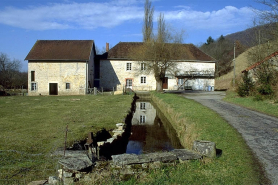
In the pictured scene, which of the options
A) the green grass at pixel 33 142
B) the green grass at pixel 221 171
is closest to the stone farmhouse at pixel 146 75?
the green grass at pixel 33 142

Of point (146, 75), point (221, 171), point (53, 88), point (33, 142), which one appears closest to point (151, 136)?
point (33, 142)

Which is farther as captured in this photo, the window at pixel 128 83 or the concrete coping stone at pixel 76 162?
the window at pixel 128 83

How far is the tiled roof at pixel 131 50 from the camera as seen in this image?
38719 mm

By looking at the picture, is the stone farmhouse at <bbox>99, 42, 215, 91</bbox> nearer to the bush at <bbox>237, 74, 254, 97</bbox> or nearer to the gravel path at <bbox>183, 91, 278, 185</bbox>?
the bush at <bbox>237, 74, 254, 97</bbox>

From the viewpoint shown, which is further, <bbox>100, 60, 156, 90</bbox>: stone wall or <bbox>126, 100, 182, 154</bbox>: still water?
<bbox>100, 60, 156, 90</bbox>: stone wall

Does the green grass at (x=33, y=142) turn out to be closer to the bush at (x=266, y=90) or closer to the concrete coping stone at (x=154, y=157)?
the concrete coping stone at (x=154, y=157)

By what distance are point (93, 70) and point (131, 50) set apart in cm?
695

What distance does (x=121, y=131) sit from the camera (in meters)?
10.2

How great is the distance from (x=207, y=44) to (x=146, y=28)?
45.2m

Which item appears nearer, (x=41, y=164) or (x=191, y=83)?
(x=41, y=164)

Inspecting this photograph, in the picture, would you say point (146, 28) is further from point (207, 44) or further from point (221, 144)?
point (207, 44)

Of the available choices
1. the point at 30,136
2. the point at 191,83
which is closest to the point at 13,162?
the point at 30,136

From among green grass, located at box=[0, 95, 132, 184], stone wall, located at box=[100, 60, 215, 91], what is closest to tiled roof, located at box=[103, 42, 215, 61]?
stone wall, located at box=[100, 60, 215, 91]

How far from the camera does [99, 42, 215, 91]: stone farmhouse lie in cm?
3838
